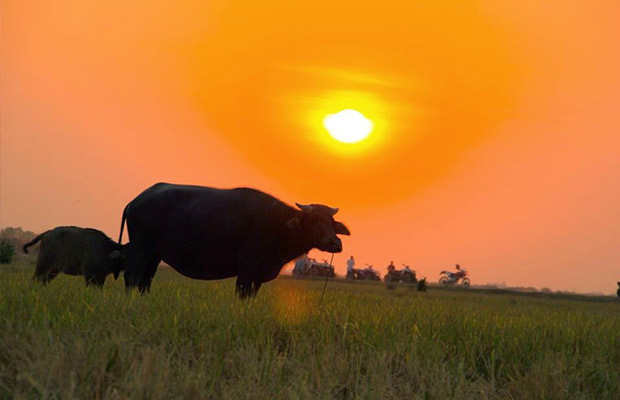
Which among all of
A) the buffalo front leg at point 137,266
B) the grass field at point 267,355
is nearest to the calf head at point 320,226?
the grass field at point 267,355

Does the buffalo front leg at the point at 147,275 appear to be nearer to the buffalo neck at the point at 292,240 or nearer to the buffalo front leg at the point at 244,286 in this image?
the buffalo front leg at the point at 244,286

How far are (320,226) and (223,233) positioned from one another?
1488 mm

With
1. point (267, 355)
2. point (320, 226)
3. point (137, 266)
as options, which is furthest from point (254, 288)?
point (267, 355)

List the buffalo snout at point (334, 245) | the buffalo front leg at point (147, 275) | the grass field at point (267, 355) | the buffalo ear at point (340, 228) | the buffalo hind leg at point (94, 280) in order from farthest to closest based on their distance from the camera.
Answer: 1. the buffalo hind leg at point (94, 280)
2. the buffalo front leg at point (147, 275)
3. the buffalo ear at point (340, 228)
4. the buffalo snout at point (334, 245)
5. the grass field at point (267, 355)

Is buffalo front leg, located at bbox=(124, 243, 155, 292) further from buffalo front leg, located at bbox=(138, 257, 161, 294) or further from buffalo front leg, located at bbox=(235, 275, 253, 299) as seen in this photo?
buffalo front leg, located at bbox=(235, 275, 253, 299)

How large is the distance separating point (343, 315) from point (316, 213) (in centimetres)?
276

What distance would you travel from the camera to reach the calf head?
9.57 metres

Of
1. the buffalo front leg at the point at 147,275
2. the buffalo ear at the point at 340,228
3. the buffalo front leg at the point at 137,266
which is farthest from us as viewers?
the buffalo front leg at the point at 147,275

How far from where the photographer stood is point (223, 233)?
9812mm

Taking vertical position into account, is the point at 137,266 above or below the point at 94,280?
above

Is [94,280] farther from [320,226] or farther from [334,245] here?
[334,245]

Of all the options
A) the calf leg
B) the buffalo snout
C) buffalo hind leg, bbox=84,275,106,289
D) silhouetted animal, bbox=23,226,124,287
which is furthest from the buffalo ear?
buffalo hind leg, bbox=84,275,106,289

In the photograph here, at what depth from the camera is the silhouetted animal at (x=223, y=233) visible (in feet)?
31.7

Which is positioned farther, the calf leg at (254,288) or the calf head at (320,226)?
the calf head at (320,226)
